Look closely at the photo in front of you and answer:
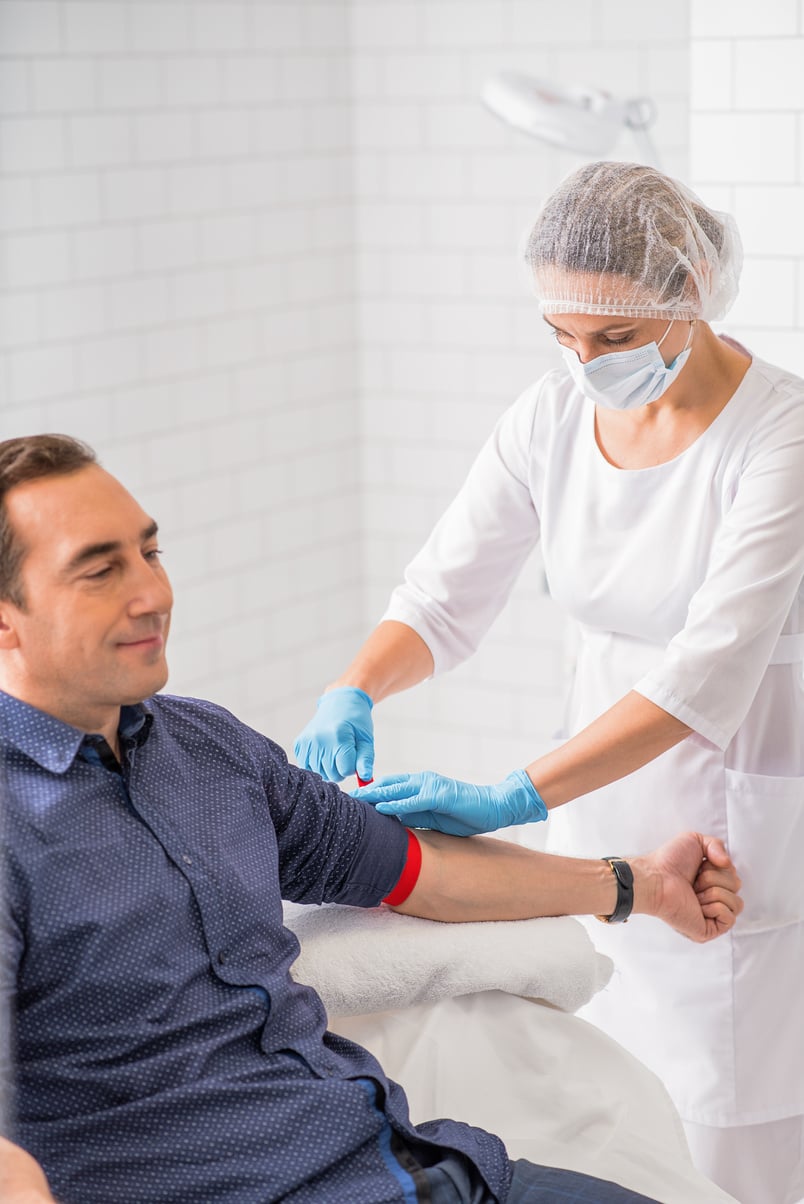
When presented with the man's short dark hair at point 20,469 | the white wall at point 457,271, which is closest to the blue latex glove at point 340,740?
the man's short dark hair at point 20,469

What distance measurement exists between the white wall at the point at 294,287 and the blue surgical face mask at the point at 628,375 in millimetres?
1641

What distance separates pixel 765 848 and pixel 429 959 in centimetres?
51

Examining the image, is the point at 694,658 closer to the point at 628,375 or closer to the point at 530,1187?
the point at 628,375

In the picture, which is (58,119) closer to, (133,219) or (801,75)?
(133,219)

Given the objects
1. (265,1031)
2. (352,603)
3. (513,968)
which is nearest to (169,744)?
(265,1031)

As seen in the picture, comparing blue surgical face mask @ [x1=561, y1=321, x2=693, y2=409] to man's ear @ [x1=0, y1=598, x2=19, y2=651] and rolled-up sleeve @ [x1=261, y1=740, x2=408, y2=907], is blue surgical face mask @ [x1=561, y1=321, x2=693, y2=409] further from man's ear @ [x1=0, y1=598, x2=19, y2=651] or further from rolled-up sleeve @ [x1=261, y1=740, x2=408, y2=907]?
man's ear @ [x1=0, y1=598, x2=19, y2=651]

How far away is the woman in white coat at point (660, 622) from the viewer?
5.78ft

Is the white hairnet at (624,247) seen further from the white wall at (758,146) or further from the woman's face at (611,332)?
the white wall at (758,146)

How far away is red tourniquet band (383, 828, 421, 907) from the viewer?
68.3 inches

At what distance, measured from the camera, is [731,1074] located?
1.93m

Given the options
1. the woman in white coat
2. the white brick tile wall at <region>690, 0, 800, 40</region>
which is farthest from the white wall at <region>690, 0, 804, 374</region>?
the woman in white coat

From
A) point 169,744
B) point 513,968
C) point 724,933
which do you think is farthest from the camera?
point 724,933

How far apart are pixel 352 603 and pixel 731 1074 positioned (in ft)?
7.24

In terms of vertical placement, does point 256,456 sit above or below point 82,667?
below
